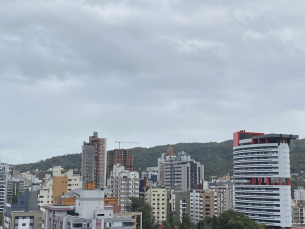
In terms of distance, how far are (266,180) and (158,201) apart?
28.9 m

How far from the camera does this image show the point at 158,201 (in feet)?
353

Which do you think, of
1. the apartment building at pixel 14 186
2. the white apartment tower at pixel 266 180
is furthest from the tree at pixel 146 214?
the apartment building at pixel 14 186

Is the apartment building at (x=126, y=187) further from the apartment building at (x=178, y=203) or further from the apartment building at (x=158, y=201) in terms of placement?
the apartment building at (x=178, y=203)

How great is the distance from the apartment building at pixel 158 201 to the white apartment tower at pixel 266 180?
64.6ft

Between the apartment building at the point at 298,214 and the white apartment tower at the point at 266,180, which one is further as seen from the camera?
the apartment building at the point at 298,214

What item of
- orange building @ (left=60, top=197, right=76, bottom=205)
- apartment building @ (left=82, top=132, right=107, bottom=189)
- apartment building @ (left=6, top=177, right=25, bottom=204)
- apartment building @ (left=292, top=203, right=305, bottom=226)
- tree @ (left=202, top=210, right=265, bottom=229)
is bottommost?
apartment building @ (left=292, top=203, right=305, bottom=226)

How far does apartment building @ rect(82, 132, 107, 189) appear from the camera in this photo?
79.8m

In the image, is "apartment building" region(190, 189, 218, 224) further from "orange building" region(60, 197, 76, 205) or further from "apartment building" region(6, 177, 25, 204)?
"apartment building" region(6, 177, 25, 204)

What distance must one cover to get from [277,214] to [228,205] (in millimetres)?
32135

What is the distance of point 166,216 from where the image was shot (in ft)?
356

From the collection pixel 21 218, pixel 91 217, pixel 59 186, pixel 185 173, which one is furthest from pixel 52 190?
pixel 185 173

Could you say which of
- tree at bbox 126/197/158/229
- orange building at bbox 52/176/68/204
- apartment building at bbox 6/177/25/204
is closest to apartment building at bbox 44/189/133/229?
tree at bbox 126/197/158/229

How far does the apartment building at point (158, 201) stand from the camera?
350 feet

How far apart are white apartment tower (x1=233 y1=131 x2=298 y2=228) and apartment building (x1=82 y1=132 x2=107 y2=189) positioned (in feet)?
130
